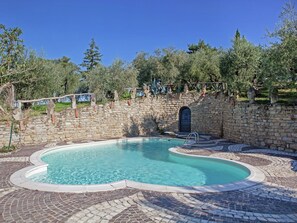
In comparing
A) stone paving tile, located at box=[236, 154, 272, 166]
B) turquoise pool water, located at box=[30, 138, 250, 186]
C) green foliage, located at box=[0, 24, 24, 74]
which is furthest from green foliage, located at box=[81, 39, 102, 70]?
stone paving tile, located at box=[236, 154, 272, 166]

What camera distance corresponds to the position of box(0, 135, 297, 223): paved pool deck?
4.64m

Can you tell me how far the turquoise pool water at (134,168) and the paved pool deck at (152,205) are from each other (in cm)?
207

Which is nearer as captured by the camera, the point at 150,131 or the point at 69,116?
the point at 69,116

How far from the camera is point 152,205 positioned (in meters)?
5.25

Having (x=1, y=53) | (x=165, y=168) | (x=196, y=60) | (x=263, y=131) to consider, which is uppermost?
(x=196, y=60)

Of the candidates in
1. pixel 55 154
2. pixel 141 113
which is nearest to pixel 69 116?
pixel 55 154

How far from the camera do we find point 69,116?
1683 centimetres

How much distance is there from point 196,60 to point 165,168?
21012mm

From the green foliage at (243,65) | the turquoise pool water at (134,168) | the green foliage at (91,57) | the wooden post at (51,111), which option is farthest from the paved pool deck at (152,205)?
the green foliage at (91,57)

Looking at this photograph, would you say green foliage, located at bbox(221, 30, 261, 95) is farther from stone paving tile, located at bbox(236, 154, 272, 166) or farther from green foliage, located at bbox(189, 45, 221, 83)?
stone paving tile, located at bbox(236, 154, 272, 166)

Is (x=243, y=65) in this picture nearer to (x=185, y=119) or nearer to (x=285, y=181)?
(x=185, y=119)

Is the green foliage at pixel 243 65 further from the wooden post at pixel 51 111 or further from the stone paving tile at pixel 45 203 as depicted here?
the stone paving tile at pixel 45 203

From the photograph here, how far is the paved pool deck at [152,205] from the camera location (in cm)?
464

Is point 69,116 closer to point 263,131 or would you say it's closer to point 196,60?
point 263,131
